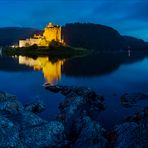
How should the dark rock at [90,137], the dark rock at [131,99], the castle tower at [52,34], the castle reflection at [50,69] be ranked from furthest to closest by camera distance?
the castle tower at [52,34] < the castle reflection at [50,69] < the dark rock at [131,99] < the dark rock at [90,137]

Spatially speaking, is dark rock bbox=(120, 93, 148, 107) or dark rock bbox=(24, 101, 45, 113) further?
dark rock bbox=(120, 93, 148, 107)

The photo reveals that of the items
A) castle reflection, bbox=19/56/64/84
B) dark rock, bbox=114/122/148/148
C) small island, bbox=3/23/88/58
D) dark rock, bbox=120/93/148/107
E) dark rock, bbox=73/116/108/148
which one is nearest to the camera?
dark rock, bbox=114/122/148/148

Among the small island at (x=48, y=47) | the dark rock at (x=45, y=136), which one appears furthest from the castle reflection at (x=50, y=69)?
the small island at (x=48, y=47)

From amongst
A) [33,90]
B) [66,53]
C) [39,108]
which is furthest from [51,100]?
[66,53]

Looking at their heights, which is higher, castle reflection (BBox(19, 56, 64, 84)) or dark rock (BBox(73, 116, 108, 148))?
castle reflection (BBox(19, 56, 64, 84))

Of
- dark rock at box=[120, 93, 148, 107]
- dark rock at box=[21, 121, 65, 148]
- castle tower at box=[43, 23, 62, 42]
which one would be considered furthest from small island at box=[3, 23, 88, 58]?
dark rock at box=[21, 121, 65, 148]

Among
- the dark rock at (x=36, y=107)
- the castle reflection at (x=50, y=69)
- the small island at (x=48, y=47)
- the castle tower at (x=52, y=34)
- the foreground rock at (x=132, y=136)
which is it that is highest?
the castle tower at (x=52, y=34)

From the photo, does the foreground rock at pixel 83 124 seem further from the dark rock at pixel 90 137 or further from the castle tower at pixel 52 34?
the castle tower at pixel 52 34

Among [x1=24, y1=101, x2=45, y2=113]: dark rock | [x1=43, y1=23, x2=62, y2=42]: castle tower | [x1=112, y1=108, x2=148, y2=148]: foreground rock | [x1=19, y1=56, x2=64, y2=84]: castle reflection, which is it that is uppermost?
[x1=43, y1=23, x2=62, y2=42]: castle tower

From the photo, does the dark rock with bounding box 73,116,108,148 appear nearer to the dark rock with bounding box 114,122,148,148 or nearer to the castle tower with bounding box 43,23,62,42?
the dark rock with bounding box 114,122,148,148

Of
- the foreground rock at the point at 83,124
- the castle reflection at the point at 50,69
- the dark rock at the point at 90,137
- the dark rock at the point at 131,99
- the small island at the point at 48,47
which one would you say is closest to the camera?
the dark rock at the point at 90,137

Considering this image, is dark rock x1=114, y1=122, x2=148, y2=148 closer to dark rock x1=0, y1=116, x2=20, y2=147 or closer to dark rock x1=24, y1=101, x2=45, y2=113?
dark rock x1=0, y1=116, x2=20, y2=147

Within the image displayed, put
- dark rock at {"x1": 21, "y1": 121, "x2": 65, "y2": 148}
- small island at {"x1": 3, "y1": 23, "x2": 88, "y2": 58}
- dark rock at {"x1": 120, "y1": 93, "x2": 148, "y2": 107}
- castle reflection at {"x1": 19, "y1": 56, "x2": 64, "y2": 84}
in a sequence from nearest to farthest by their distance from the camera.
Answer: dark rock at {"x1": 21, "y1": 121, "x2": 65, "y2": 148}
dark rock at {"x1": 120, "y1": 93, "x2": 148, "y2": 107}
castle reflection at {"x1": 19, "y1": 56, "x2": 64, "y2": 84}
small island at {"x1": 3, "y1": 23, "x2": 88, "y2": 58}

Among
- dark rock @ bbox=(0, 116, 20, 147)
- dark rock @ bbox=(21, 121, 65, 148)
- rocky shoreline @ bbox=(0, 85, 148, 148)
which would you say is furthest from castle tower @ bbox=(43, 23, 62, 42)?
dark rock @ bbox=(0, 116, 20, 147)
